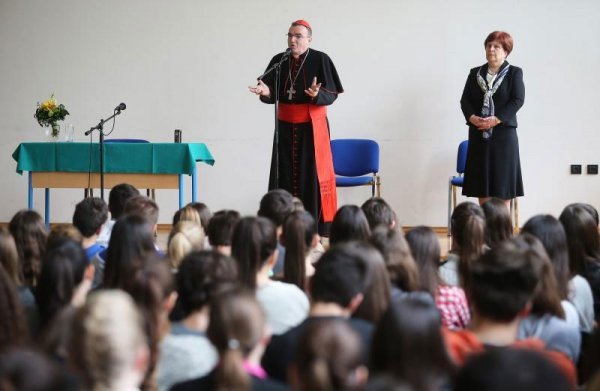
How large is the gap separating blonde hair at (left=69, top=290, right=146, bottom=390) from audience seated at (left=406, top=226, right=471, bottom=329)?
133cm

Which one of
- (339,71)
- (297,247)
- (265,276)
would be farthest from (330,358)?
(339,71)

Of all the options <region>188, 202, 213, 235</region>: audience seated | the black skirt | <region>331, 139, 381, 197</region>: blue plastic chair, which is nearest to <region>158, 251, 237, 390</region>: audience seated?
<region>188, 202, 213, 235</region>: audience seated

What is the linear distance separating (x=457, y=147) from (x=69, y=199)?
4120 millimetres

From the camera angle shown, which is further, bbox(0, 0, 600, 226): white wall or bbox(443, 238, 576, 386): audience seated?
bbox(0, 0, 600, 226): white wall

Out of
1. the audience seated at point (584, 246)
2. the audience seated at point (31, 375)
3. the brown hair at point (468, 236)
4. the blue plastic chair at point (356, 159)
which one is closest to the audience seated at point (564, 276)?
the audience seated at point (584, 246)

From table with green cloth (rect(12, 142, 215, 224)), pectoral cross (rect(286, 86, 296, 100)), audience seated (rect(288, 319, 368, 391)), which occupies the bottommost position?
audience seated (rect(288, 319, 368, 391))

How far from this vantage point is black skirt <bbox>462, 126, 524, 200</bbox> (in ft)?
18.7

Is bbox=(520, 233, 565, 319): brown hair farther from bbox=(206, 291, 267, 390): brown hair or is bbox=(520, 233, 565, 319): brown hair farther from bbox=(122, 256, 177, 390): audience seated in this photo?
bbox=(122, 256, 177, 390): audience seated

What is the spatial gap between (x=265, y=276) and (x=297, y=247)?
300 mm

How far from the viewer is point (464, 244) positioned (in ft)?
10.2

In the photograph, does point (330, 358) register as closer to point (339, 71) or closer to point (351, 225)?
point (351, 225)

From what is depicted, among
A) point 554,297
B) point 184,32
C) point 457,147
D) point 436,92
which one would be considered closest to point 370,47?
point 436,92

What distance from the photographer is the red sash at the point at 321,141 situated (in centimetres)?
551

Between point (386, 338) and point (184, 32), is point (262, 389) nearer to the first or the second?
point (386, 338)
